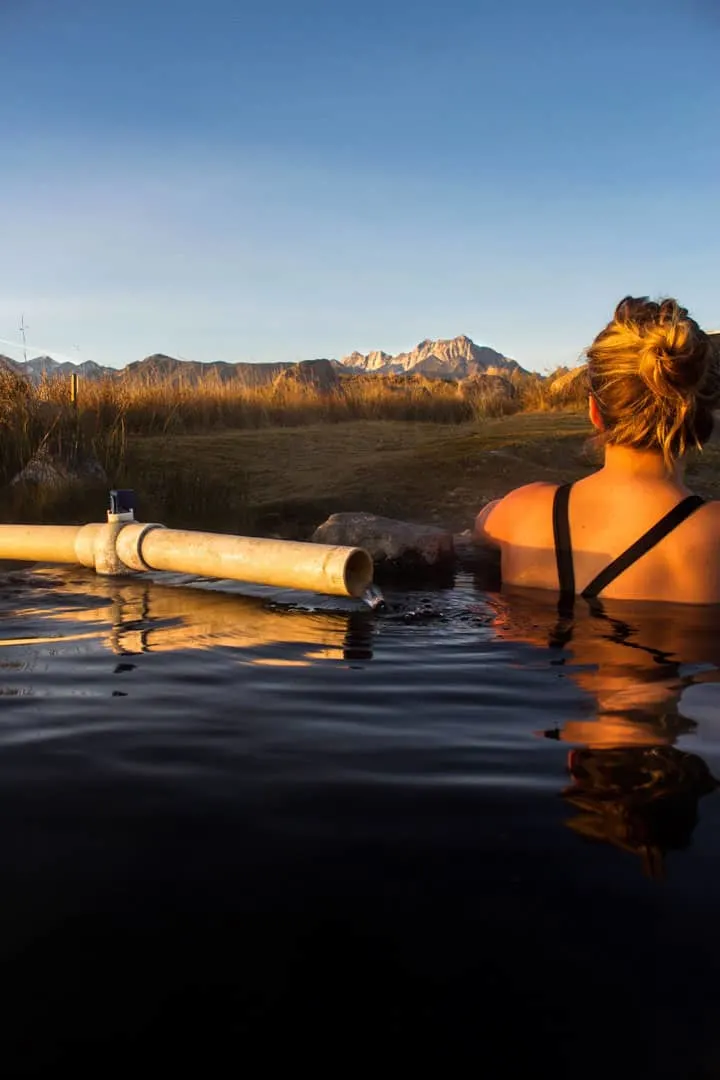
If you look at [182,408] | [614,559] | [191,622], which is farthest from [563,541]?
[182,408]

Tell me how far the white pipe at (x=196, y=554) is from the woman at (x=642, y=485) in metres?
1.07

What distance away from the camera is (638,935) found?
5.37 ft

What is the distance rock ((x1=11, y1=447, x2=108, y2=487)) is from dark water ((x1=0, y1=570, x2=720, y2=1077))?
5.80 metres

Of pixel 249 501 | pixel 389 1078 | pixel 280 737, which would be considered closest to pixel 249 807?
pixel 280 737

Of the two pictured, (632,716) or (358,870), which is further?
(632,716)

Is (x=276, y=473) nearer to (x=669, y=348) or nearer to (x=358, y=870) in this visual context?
(x=669, y=348)

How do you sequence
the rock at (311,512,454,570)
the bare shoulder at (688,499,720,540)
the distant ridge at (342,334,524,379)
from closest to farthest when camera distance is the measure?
the bare shoulder at (688,499,720,540) < the rock at (311,512,454,570) < the distant ridge at (342,334,524,379)

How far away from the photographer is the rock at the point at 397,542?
6.34 metres

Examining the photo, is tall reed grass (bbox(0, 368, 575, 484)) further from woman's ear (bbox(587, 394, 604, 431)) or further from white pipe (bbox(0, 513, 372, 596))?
woman's ear (bbox(587, 394, 604, 431))

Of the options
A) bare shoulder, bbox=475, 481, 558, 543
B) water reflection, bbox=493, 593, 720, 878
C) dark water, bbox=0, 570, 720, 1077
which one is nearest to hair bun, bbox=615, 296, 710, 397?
bare shoulder, bbox=475, 481, 558, 543

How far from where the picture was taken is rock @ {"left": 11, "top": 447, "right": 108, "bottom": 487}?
29.0 feet

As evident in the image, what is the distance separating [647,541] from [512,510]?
0.79 m

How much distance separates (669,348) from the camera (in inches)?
153

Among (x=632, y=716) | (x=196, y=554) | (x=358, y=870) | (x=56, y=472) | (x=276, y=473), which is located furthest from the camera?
(x=276, y=473)
